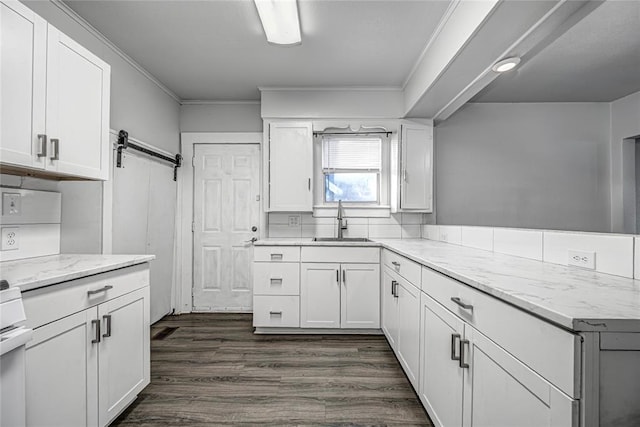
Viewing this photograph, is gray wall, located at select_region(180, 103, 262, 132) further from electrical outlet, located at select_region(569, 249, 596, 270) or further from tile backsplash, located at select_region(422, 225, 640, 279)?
electrical outlet, located at select_region(569, 249, 596, 270)

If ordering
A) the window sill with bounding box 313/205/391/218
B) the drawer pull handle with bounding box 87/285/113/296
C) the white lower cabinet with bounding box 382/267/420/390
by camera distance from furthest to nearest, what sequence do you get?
the window sill with bounding box 313/205/391/218
the white lower cabinet with bounding box 382/267/420/390
the drawer pull handle with bounding box 87/285/113/296

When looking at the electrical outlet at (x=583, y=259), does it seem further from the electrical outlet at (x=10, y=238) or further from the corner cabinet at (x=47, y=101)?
the electrical outlet at (x=10, y=238)

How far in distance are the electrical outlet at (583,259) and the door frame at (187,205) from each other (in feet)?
9.28

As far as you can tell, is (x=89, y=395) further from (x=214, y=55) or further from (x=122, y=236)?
(x=214, y=55)

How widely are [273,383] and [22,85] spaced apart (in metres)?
2.08

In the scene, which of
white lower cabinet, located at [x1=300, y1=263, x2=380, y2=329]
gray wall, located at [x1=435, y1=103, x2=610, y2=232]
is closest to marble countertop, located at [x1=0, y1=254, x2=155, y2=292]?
white lower cabinet, located at [x1=300, y1=263, x2=380, y2=329]

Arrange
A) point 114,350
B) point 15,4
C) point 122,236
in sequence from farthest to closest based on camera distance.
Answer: point 122,236 → point 114,350 → point 15,4

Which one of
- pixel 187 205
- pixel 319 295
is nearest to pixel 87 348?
pixel 319 295

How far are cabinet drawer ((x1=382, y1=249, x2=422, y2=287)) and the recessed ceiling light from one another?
143cm

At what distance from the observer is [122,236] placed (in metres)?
2.64

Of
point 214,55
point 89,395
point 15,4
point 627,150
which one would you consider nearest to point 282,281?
point 89,395

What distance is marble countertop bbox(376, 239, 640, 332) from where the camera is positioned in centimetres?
68

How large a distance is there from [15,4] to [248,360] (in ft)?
7.92

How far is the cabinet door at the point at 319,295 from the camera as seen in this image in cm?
287
